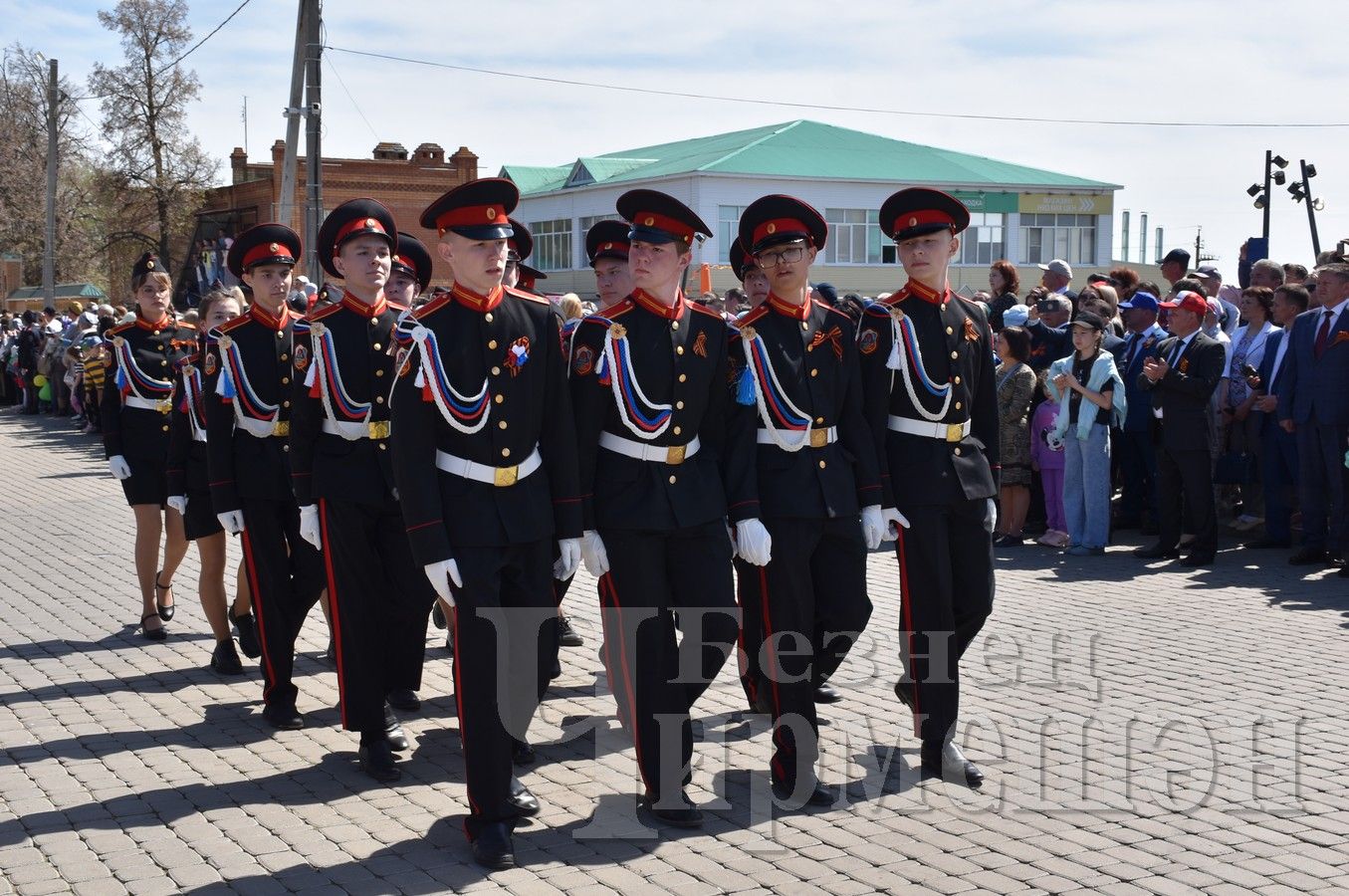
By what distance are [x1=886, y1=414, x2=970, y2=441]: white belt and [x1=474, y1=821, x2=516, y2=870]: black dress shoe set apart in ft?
7.58

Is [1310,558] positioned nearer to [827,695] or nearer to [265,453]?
[827,695]

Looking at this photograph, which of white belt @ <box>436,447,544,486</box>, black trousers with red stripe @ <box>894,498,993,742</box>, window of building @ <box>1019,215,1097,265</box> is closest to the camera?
white belt @ <box>436,447,544,486</box>

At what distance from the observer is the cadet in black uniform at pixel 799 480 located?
563 cm

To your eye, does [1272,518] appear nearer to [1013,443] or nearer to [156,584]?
[1013,443]

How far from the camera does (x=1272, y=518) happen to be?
1155cm

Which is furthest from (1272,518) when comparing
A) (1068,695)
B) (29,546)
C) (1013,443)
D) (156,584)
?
(29,546)

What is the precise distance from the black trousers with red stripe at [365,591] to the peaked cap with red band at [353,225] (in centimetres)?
117

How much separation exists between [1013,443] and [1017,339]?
852 millimetres

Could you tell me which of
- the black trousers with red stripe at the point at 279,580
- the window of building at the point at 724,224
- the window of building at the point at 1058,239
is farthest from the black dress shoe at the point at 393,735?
the window of building at the point at 1058,239

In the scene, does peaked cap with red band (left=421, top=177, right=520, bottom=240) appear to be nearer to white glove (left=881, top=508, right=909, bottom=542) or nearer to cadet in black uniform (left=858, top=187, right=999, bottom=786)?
cadet in black uniform (left=858, top=187, right=999, bottom=786)

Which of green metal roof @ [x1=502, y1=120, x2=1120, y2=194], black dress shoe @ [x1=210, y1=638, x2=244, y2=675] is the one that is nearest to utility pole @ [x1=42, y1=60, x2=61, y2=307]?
green metal roof @ [x1=502, y1=120, x2=1120, y2=194]

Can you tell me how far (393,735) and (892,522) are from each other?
232 cm

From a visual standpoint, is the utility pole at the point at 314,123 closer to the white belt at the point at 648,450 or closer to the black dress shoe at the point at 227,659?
the black dress shoe at the point at 227,659

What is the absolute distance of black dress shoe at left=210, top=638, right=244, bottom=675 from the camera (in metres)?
7.85
